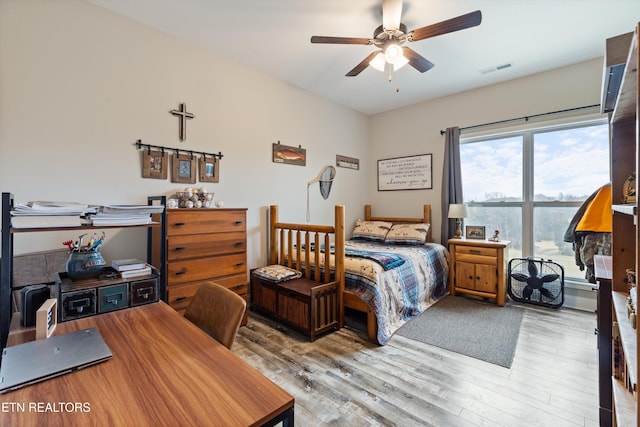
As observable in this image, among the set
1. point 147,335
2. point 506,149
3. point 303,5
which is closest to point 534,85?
point 506,149

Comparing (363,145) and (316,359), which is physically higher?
(363,145)

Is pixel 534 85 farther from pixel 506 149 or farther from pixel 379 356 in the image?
pixel 379 356

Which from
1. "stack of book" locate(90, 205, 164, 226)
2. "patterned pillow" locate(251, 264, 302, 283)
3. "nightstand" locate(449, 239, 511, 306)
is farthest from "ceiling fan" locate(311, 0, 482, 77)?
"nightstand" locate(449, 239, 511, 306)

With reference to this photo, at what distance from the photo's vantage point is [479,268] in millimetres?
3334

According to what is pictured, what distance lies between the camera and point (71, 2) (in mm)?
2100

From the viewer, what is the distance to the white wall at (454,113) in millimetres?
3094

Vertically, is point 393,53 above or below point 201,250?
above

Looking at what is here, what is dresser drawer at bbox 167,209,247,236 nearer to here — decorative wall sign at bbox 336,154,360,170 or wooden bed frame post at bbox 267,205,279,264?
wooden bed frame post at bbox 267,205,279,264

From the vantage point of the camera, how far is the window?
3.11 m

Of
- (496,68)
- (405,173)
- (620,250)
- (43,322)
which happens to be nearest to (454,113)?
(496,68)

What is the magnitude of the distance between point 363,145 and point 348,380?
3.69m

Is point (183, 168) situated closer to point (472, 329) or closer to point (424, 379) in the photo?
point (424, 379)

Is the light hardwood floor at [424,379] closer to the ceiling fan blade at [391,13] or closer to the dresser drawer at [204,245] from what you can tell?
the dresser drawer at [204,245]

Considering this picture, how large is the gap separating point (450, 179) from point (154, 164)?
3.50 m
